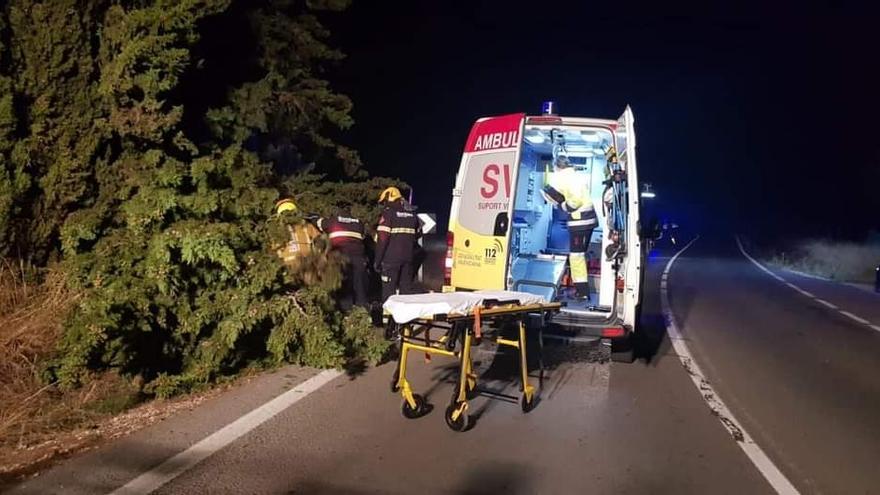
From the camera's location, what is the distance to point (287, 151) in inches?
484

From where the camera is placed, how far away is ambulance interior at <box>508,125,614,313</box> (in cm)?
907

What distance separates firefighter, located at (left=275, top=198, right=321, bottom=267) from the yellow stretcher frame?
166cm

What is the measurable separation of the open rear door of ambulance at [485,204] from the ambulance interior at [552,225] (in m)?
0.52

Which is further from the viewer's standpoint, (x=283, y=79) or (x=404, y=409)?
(x=283, y=79)

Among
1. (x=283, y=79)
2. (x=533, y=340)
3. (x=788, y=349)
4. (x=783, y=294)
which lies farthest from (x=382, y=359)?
(x=783, y=294)

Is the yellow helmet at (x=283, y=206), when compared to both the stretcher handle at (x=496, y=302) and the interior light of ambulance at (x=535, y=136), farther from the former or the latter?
the interior light of ambulance at (x=535, y=136)

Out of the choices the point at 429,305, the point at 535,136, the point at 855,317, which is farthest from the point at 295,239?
the point at 855,317

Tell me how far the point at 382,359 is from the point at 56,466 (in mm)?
3922

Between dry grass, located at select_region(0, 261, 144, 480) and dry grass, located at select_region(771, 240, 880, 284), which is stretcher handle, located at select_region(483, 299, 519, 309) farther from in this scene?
dry grass, located at select_region(771, 240, 880, 284)

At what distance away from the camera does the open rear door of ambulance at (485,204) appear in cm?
820

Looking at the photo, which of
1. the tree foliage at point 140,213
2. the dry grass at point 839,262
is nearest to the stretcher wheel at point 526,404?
the tree foliage at point 140,213

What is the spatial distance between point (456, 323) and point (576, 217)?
381 centimetres

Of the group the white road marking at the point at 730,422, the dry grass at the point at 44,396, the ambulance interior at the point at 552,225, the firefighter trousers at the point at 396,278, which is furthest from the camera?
the firefighter trousers at the point at 396,278

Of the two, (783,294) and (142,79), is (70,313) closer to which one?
(142,79)
